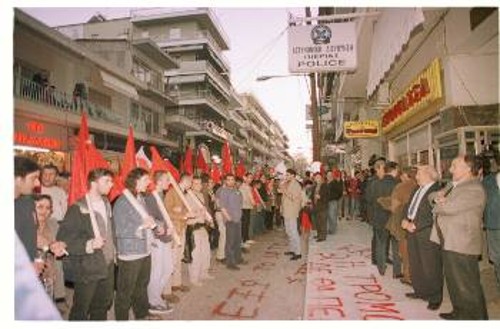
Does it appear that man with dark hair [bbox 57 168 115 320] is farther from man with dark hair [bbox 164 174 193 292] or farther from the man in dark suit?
the man in dark suit

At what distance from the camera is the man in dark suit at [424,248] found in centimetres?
522

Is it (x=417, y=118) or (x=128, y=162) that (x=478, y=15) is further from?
(x=128, y=162)

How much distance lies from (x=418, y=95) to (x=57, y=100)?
12563mm

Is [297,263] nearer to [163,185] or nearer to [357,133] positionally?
[163,185]

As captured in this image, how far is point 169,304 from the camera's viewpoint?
561 centimetres

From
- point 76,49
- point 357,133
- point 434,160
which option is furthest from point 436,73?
point 76,49

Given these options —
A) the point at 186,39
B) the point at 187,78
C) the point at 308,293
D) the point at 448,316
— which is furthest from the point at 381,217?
the point at 186,39

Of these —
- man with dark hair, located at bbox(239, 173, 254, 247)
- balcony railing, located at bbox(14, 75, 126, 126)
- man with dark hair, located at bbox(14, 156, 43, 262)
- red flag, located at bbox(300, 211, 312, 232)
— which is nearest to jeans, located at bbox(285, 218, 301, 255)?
red flag, located at bbox(300, 211, 312, 232)

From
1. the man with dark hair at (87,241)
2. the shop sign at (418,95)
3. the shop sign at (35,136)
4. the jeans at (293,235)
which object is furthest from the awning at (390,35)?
the shop sign at (35,136)

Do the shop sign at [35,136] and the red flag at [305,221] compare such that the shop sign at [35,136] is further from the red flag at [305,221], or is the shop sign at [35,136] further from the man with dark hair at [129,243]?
the man with dark hair at [129,243]

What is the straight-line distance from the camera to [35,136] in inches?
561

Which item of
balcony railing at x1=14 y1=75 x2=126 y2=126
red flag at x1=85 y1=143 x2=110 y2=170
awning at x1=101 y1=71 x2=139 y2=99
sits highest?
awning at x1=101 y1=71 x2=139 y2=99

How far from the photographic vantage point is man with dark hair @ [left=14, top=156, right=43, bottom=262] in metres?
3.65

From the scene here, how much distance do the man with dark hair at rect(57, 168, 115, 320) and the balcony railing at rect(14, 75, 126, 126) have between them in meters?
9.17
